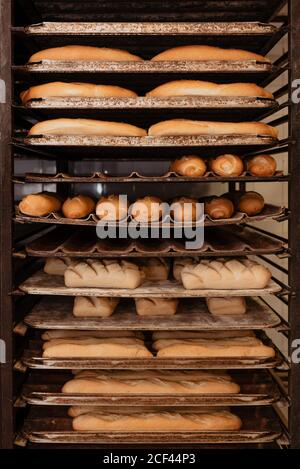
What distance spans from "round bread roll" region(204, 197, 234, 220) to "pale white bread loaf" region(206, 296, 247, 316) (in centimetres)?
33

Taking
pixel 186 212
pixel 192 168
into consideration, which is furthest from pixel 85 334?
pixel 192 168

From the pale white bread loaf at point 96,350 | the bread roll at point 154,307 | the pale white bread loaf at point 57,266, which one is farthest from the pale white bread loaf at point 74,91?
the pale white bread loaf at point 96,350

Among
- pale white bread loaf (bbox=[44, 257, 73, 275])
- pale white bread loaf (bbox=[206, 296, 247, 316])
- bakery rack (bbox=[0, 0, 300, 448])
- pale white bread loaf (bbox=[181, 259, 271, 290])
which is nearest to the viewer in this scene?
bakery rack (bbox=[0, 0, 300, 448])

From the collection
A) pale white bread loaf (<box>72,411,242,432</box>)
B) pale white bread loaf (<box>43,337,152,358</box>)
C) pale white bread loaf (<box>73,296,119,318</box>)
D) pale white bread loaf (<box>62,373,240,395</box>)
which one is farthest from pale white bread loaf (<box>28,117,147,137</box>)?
pale white bread loaf (<box>72,411,242,432</box>)

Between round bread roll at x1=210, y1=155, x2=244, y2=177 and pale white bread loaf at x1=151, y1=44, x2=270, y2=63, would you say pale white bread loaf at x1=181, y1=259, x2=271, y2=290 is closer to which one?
round bread roll at x1=210, y1=155, x2=244, y2=177

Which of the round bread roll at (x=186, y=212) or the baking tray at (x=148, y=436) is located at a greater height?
the round bread roll at (x=186, y=212)

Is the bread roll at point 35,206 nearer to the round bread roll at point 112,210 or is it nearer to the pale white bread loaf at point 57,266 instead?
the round bread roll at point 112,210

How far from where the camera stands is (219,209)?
5.75 ft

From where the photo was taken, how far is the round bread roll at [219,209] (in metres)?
1.75

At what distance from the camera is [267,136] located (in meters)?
1.64

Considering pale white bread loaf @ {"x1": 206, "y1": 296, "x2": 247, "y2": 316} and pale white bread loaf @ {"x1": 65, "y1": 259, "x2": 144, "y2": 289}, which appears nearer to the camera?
pale white bread loaf @ {"x1": 65, "y1": 259, "x2": 144, "y2": 289}

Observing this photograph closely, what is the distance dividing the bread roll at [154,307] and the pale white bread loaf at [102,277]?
94 millimetres

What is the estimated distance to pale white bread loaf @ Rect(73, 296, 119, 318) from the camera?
1777 millimetres
